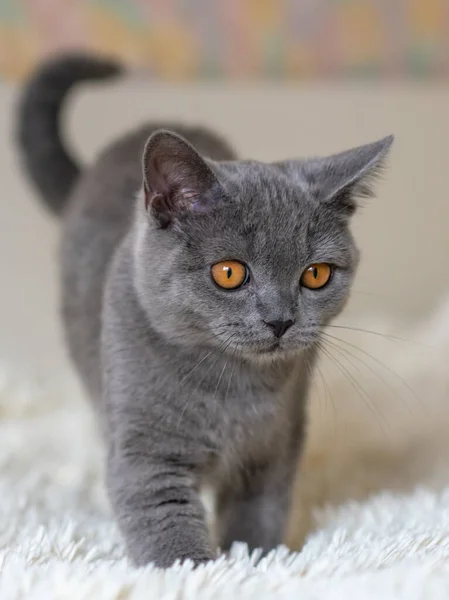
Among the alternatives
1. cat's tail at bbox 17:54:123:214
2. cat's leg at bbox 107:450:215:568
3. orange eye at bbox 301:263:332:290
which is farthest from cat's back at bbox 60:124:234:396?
orange eye at bbox 301:263:332:290

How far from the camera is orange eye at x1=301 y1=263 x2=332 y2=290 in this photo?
0.88 meters

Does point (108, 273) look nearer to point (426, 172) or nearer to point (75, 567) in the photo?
point (75, 567)

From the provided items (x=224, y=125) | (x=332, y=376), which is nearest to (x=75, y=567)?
(x=332, y=376)

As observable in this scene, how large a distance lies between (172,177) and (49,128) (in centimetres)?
66

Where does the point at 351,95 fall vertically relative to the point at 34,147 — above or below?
above

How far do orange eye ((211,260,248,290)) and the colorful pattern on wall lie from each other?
114 cm

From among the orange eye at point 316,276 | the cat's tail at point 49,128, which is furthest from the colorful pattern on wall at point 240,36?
the orange eye at point 316,276

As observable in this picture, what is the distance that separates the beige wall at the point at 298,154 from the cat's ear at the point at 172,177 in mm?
952

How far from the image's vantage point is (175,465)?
2.98 feet

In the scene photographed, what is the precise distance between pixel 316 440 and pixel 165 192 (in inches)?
26.3

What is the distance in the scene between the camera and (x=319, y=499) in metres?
1.19

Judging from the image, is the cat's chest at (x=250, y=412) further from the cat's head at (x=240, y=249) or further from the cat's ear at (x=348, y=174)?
the cat's ear at (x=348, y=174)

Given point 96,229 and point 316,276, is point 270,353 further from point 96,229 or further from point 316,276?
point 96,229

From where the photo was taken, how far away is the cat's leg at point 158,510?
0.84 metres
